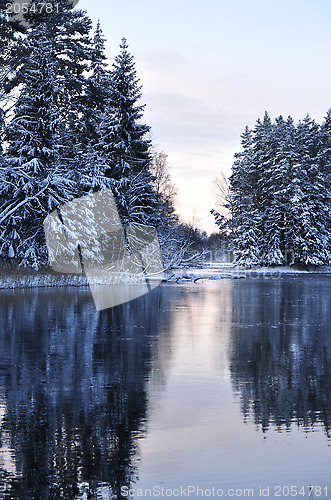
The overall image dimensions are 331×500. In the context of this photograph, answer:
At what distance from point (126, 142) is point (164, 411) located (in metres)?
43.8

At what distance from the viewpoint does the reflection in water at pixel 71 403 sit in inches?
240

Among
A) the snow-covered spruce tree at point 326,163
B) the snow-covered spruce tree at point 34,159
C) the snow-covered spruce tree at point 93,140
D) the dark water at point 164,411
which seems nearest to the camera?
the dark water at point 164,411

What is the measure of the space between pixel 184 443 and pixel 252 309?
1869 centimetres

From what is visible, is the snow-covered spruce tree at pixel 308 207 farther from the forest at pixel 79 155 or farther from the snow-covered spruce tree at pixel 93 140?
the snow-covered spruce tree at pixel 93 140

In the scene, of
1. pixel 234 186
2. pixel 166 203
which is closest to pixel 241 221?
pixel 234 186

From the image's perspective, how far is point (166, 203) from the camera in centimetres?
6538

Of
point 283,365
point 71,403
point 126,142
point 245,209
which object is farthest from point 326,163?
point 71,403

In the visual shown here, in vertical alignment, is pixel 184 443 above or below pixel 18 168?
below

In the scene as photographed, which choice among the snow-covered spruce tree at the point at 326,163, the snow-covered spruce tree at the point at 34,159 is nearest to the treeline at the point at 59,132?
the snow-covered spruce tree at the point at 34,159

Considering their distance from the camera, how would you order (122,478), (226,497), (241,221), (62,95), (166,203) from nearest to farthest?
(226,497), (122,478), (62,95), (166,203), (241,221)

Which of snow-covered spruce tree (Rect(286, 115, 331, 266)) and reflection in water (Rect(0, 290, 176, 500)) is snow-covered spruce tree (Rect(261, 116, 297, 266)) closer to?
snow-covered spruce tree (Rect(286, 115, 331, 266))

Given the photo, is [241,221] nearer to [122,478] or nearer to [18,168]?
[18,168]

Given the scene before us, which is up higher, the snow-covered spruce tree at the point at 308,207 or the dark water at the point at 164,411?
the snow-covered spruce tree at the point at 308,207

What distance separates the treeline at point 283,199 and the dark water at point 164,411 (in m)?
56.7
